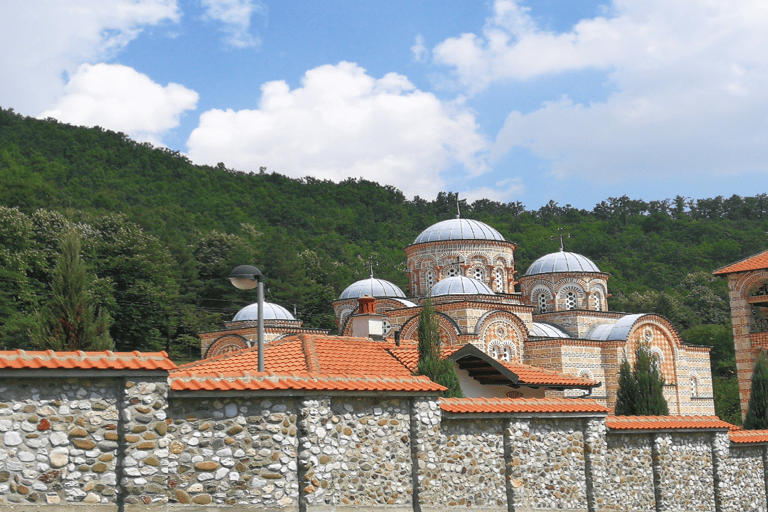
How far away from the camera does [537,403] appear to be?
9695 mm

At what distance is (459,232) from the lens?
30656 mm

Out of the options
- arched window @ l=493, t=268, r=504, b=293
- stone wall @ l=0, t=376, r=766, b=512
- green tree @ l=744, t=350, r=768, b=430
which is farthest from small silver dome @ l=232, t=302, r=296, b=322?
stone wall @ l=0, t=376, r=766, b=512

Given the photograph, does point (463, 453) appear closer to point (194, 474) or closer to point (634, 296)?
point (194, 474)

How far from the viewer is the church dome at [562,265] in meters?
31.6

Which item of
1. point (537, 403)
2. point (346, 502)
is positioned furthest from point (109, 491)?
point (537, 403)

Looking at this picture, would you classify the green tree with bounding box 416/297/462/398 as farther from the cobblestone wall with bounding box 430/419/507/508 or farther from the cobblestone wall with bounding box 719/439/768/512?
the cobblestone wall with bounding box 719/439/768/512

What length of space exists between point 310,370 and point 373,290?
69.6 feet

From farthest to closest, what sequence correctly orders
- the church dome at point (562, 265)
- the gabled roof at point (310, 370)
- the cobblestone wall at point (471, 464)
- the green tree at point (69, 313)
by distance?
the church dome at point (562, 265), the green tree at point (69, 313), the cobblestone wall at point (471, 464), the gabled roof at point (310, 370)

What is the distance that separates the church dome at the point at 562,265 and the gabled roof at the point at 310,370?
1819cm

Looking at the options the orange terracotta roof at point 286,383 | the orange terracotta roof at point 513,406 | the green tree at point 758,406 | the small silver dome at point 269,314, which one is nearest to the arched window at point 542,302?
the small silver dome at point 269,314

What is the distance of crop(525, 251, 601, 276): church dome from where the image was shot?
31.6 metres

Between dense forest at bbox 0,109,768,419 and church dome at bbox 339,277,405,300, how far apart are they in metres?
12.1

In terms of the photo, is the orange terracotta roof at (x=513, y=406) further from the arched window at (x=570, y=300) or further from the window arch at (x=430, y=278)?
the arched window at (x=570, y=300)

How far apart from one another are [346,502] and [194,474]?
163 cm
